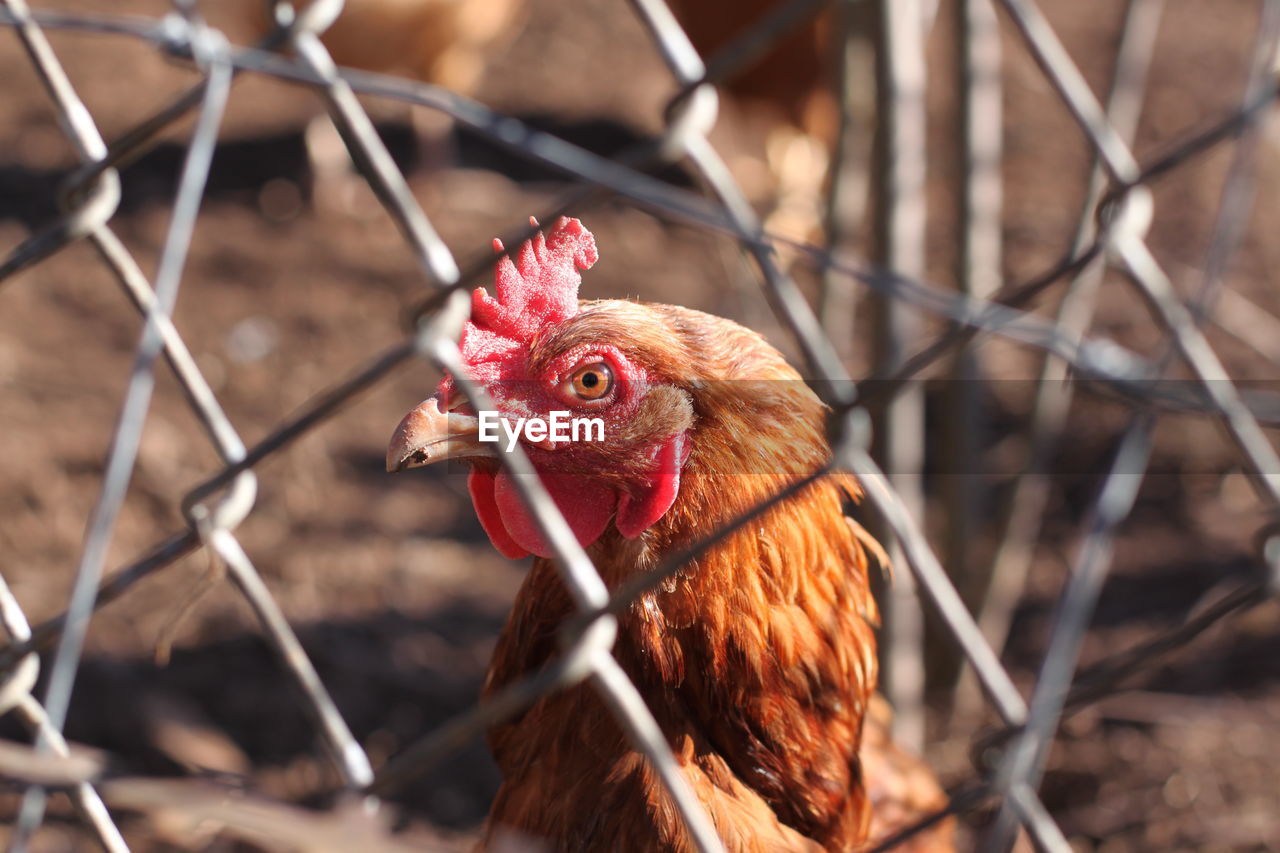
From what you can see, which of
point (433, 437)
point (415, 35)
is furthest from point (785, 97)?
point (433, 437)

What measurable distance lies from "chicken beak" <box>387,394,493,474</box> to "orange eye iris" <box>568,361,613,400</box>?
4.5 inches

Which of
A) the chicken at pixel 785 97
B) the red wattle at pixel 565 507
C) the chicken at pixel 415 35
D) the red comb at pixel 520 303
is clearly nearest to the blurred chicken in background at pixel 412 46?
the chicken at pixel 415 35

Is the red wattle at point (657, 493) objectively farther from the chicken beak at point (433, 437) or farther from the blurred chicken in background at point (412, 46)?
the blurred chicken in background at point (412, 46)

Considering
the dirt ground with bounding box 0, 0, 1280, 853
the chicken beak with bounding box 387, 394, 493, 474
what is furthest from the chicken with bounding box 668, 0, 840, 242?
the chicken beak with bounding box 387, 394, 493, 474

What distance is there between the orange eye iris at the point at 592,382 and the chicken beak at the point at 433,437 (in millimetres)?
113

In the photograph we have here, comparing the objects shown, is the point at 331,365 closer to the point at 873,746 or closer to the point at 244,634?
the point at 244,634

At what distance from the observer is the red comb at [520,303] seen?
124cm

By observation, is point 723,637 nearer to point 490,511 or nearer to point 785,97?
point 490,511

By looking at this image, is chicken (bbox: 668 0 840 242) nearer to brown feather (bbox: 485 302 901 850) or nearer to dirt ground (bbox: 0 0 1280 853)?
dirt ground (bbox: 0 0 1280 853)

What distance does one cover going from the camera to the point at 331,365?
3939 mm

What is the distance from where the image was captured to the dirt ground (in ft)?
8.24

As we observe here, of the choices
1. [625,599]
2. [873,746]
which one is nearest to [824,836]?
[873,746]

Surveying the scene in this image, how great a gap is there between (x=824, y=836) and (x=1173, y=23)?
A: 5.74m

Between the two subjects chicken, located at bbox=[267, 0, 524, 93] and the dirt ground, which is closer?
the dirt ground
